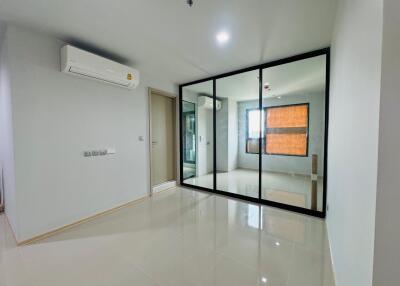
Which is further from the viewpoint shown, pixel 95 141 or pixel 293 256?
pixel 95 141

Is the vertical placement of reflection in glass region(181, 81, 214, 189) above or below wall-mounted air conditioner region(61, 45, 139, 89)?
below

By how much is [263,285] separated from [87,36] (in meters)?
3.45

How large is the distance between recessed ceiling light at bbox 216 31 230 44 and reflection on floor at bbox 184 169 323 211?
283 centimetres

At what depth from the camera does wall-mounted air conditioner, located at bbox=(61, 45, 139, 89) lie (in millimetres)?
2338

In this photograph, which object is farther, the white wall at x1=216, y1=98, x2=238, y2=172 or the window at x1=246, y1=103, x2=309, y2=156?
the white wall at x1=216, y1=98, x2=238, y2=172

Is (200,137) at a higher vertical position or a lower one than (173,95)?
lower

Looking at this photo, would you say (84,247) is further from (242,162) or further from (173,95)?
(242,162)

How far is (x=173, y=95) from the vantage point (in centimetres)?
441

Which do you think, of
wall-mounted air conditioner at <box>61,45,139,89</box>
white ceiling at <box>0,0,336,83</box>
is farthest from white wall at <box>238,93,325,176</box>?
wall-mounted air conditioner at <box>61,45,139,89</box>

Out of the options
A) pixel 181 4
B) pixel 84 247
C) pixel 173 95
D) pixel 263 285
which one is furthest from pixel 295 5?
pixel 84 247

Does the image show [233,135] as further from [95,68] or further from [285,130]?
[95,68]

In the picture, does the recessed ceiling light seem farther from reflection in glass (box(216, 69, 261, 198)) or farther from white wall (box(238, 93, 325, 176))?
white wall (box(238, 93, 325, 176))

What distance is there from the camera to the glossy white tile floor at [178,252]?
1.66 m

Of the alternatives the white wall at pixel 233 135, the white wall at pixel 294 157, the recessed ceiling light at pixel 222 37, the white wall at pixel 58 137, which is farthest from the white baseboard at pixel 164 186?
the recessed ceiling light at pixel 222 37
